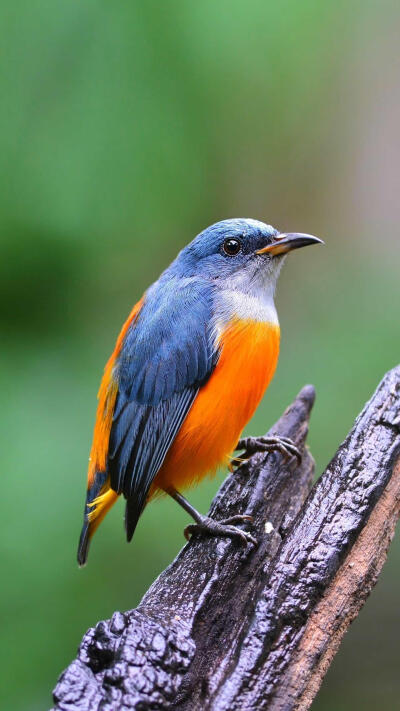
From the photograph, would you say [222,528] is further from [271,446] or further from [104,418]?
[104,418]

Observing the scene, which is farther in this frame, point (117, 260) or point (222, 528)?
point (117, 260)

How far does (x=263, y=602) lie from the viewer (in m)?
2.87

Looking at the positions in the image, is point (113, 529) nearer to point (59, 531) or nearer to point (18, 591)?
point (59, 531)

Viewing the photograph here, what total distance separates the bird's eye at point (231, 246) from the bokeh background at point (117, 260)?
1456mm

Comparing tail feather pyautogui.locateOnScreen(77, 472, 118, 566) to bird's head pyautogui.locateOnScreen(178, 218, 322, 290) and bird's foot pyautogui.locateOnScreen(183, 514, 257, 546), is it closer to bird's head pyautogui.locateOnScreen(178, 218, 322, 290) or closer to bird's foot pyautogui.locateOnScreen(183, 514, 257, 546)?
bird's foot pyautogui.locateOnScreen(183, 514, 257, 546)

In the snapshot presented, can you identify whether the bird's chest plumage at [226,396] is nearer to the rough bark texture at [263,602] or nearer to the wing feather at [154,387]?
the wing feather at [154,387]

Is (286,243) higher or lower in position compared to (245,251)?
higher

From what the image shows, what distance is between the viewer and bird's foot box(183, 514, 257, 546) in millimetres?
3451

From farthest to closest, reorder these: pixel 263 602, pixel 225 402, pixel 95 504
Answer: pixel 95 504
pixel 225 402
pixel 263 602

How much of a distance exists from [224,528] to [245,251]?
1.44 metres

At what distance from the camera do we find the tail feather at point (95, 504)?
3975mm

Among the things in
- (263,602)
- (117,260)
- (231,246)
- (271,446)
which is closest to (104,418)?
(271,446)

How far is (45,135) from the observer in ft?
17.5

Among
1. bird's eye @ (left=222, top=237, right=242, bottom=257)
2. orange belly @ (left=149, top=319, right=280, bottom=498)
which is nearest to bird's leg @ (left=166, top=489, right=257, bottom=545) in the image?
orange belly @ (left=149, top=319, right=280, bottom=498)
